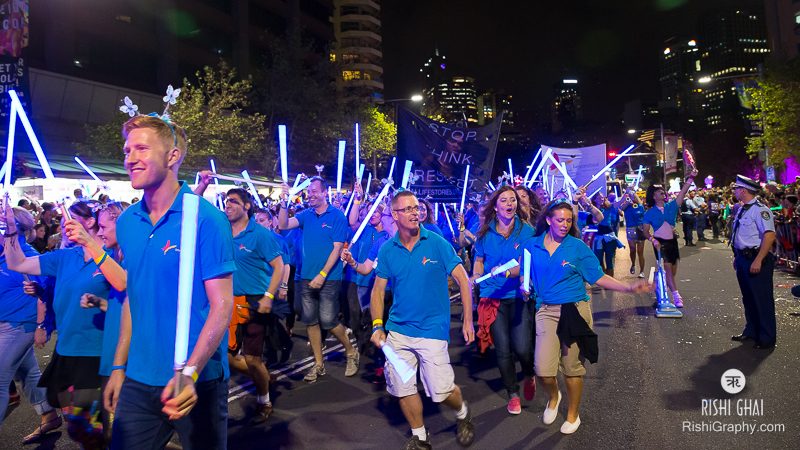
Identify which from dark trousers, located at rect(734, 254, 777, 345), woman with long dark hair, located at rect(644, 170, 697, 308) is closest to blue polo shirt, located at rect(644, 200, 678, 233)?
woman with long dark hair, located at rect(644, 170, 697, 308)

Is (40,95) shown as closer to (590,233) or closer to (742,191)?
(590,233)

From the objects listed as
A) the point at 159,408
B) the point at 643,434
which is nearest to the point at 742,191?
the point at 643,434

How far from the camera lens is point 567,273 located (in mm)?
5195

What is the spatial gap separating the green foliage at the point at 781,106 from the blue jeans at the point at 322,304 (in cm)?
3433

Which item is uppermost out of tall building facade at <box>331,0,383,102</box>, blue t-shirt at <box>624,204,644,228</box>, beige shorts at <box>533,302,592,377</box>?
tall building facade at <box>331,0,383,102</box>

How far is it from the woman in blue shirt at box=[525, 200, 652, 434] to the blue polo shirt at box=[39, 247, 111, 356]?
11.1 ft

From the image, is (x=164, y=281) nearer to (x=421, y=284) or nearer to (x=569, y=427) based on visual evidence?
(x=421, y=284)

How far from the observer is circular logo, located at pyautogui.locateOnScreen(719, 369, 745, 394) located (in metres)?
5.88

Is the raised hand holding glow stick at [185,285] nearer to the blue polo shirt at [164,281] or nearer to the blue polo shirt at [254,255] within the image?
the blue polo shirt at [164,281]

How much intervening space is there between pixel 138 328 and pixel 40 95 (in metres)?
28.3

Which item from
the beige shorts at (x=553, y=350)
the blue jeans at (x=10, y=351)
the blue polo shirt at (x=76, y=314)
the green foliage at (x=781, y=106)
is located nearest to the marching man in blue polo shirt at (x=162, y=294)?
the blue polo shirt at (x=76, y=314)

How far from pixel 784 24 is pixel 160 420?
70045mm

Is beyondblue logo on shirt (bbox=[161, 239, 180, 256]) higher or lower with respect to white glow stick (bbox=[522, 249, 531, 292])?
higher

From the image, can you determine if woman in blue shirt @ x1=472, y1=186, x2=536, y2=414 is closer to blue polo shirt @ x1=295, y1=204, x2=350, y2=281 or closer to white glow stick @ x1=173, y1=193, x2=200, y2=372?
blue polo shirt @ x1=295, y1=204, x2=350, y2=281
